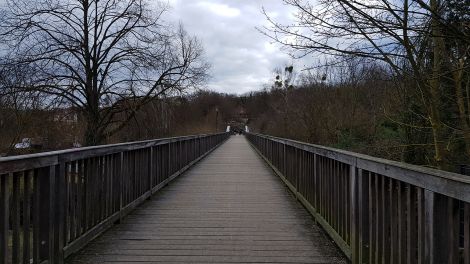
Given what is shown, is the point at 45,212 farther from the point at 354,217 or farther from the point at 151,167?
the point at 151,167

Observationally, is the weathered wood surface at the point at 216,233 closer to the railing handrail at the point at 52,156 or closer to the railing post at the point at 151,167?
the railing post at the point at 151,167

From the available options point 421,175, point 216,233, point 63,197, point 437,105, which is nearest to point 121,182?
point 216,233

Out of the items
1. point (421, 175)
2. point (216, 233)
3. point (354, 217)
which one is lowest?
point (216, 233)

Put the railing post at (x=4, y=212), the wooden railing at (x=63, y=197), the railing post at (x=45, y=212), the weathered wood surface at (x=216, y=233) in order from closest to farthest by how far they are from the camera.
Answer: the railing post at (x=4, y=212) → the wooden railing at (x=63, y=197) → the railing post at (x=45, y=212) → the weathered wood surface at (x=216, y=233)

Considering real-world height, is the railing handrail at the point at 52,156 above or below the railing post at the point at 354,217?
above

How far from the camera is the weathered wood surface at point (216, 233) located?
518cm

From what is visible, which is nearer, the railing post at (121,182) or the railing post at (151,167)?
the railing post at (121,182)

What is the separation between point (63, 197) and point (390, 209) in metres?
3.02

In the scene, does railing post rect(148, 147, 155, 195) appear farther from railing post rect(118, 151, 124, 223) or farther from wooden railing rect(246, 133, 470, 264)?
wooden railing rect(246, 133, 470, 264)

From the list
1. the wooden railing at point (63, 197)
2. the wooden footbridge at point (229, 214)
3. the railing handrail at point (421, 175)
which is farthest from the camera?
the wooden railing at point (63, 197)

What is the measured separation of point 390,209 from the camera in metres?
3.85

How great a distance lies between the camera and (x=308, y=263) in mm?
4965

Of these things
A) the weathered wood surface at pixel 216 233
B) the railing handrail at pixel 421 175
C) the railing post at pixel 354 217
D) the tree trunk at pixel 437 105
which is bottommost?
the weathered wood surface at pixel 216 233

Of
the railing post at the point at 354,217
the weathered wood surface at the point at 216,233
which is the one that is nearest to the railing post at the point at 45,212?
the weathered wood surface at the point at 216,233
